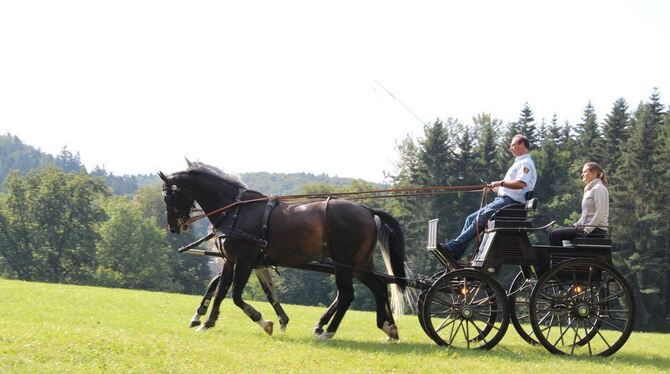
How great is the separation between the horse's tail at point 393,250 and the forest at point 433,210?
115ft

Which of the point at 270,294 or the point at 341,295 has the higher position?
the point at 341,295

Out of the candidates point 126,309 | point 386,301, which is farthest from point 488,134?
point 386,301

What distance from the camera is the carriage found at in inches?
479

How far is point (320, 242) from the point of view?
535 inches

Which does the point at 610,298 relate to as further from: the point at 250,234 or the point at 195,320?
the point at 195,320

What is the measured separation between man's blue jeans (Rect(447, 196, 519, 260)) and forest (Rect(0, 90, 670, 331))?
35.7 metres

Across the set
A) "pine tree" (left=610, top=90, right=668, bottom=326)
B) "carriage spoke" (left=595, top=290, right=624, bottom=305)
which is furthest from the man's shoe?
"pine tree" (left=610, top=90, right=668, bottom=326)

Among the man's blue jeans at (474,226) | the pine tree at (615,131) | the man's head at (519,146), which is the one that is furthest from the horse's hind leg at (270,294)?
the pine tree at (615,131)

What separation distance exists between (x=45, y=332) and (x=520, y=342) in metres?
7.84

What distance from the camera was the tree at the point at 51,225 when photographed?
2906 inches

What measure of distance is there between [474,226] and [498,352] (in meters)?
1.93

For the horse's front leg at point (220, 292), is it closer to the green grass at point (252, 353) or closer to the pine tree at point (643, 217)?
the green grass at point (252, 353)

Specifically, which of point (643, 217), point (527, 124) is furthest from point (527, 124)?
point (643, 217)

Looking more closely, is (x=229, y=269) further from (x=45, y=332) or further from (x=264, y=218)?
(x=45, y=332)
